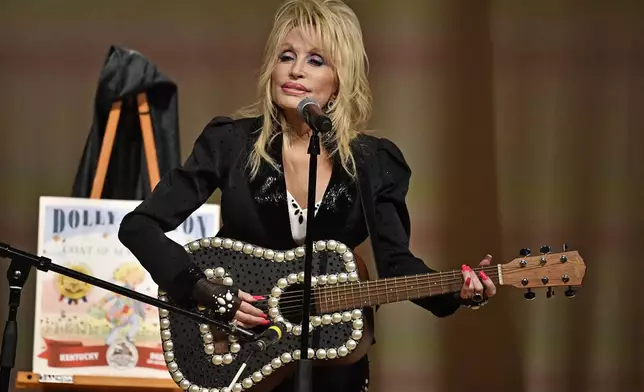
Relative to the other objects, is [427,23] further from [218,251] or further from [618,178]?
[218,251]

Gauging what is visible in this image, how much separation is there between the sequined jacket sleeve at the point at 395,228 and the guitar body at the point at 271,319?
0.38ft

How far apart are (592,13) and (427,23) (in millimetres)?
590

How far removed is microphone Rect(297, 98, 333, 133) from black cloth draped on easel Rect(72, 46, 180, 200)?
5.09ft

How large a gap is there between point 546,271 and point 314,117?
0.67 meters

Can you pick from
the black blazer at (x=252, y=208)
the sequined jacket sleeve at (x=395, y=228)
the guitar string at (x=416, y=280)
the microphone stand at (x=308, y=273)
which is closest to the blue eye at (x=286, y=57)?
the black blazer at (x=252, y=208)

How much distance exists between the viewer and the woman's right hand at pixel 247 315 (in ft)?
7.36

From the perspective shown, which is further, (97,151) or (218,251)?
(97,151)

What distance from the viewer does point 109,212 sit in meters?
3.44

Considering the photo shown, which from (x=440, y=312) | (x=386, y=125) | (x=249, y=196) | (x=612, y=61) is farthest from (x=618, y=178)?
(x=249, y=196)

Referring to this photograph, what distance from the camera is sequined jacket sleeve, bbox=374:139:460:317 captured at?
7.75ft

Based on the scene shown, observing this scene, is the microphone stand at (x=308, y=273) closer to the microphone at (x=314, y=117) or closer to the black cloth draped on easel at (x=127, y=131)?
the microphone at (x=314, y=117)

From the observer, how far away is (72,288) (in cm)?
346

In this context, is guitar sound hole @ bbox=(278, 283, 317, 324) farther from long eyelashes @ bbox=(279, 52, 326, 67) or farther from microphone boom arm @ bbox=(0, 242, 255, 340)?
long eyelashes @ bbox=(279, 52, 326, 67)

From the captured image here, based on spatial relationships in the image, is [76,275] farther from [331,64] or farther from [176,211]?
[331,64]
